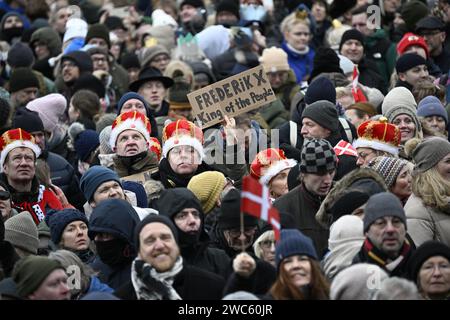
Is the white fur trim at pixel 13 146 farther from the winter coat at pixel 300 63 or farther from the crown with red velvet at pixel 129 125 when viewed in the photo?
the winter coat at pixel 300 63

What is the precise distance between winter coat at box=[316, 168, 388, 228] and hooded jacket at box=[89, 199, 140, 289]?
58.3 inches

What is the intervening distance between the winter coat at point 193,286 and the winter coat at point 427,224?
6.46 feet

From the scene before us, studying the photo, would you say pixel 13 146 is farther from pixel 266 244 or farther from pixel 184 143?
pixel 266 244

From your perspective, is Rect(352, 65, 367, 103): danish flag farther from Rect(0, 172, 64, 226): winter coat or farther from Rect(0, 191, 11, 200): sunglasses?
Rect(0, 191, 11, 200): sunglasses

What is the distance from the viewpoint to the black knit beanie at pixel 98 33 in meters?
20.6

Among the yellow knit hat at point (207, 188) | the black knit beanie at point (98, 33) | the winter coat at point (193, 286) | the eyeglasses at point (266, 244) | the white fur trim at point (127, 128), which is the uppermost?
the black knit beanie at point (98, 33)

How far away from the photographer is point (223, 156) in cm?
1497

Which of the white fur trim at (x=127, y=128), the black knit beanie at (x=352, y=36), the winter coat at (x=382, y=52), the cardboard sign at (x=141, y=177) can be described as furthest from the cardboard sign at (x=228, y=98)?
the winter coat at (x=382, y=52)

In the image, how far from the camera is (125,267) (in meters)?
12.1

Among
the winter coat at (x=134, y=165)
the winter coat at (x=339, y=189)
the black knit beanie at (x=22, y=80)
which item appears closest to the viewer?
the winter coat at (x=339, y=189)

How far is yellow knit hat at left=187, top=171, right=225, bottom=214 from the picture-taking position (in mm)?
13430

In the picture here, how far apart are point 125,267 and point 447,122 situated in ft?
16.9

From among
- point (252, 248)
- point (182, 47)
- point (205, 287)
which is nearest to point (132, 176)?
point (252, 248)

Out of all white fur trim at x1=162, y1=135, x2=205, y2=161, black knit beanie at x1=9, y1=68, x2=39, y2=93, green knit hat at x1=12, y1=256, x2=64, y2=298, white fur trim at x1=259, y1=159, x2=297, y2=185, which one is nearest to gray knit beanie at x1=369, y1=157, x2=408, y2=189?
white fur trim at x1=259, y1=159, x2=297, y2=185
